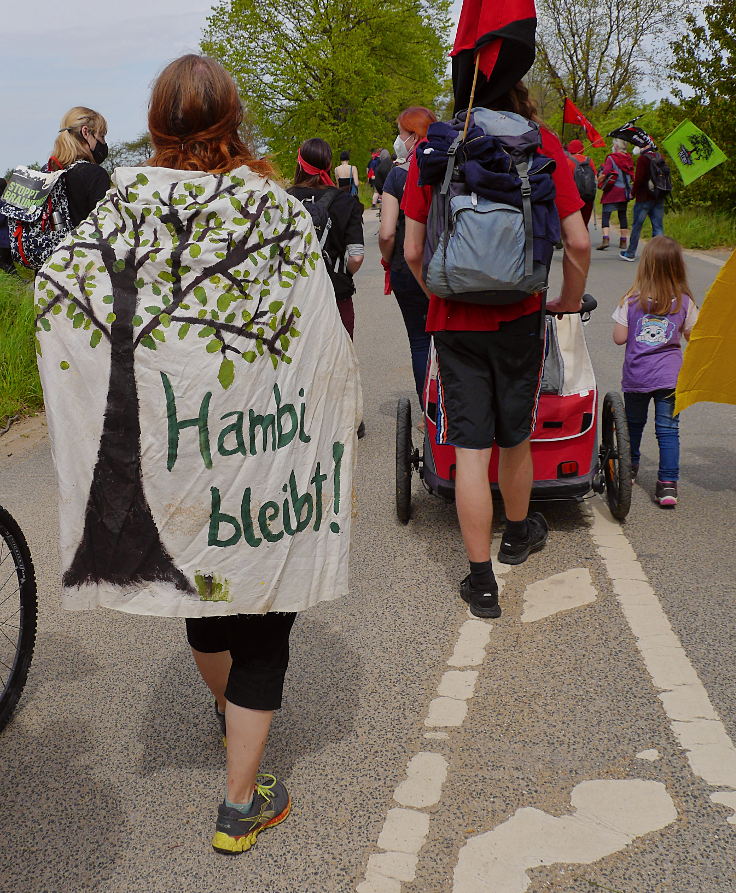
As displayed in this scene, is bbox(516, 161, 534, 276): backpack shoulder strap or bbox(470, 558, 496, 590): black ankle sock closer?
bbox(516, 161, 534, 276): backpack shoulder strap

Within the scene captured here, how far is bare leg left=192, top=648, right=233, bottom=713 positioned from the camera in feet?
9.11

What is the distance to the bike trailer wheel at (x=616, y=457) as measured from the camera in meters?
4.79

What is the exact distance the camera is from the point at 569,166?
3.70 meters

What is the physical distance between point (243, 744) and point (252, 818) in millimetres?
236

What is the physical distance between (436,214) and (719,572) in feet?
6.76

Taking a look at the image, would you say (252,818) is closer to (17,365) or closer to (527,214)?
(527,214)

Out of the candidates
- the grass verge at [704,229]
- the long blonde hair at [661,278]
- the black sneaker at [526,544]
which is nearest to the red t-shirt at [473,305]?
the black sneaker at [526,544]

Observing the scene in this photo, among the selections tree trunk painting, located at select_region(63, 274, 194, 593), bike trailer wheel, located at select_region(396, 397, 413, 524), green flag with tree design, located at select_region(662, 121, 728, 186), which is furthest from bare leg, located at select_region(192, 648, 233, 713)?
green flag with tree design, located at select_region(662, 121, 728, 186)

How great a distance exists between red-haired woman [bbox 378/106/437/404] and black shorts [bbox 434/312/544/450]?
82.4 inches

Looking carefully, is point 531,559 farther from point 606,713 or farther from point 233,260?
point 233,260

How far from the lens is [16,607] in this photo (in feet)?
11.7

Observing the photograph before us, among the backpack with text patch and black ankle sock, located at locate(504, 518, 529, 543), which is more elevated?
the backpack with text patch

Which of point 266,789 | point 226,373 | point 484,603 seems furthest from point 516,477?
point 226,373

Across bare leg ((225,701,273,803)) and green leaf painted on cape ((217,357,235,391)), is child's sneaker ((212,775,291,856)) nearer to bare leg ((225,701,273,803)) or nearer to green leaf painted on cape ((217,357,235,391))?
bare leg ((225,701,273,803))
